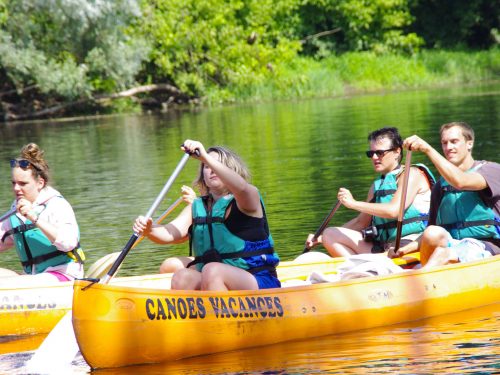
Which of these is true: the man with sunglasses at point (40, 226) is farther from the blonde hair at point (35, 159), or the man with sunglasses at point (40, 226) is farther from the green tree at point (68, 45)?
the green tree at point (68, 45)

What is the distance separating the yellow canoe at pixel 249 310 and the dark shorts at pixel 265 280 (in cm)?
7

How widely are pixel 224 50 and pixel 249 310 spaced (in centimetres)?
2651

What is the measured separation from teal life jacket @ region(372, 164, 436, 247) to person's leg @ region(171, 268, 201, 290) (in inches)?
79.5

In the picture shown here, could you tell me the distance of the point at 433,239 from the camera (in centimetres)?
676

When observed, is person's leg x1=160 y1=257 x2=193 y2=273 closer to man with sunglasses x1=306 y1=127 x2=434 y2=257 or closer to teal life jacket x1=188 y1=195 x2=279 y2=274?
teal life jacket x1=188 y1=195 x2=279 y2=274

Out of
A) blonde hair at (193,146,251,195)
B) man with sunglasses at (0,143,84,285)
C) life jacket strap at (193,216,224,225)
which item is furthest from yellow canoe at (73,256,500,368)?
man with sunglasses at (0,143,84,285)

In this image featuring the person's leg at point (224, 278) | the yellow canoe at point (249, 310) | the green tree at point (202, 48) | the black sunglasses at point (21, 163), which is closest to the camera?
the yellow canoe at point (249, 310)

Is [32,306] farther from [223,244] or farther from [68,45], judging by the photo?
[68,45]

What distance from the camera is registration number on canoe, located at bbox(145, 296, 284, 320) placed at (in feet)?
18.5

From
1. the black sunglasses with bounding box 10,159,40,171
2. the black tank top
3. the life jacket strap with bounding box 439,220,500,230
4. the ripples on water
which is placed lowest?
the ripples on water

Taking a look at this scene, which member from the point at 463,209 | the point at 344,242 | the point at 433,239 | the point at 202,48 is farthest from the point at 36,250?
the point at 202,48

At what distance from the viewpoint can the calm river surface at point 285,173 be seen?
571cm

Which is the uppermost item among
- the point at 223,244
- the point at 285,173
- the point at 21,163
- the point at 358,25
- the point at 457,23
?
the point at 21,163

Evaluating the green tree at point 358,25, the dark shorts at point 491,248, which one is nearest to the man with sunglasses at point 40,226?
the dark shorts at point 491,248
